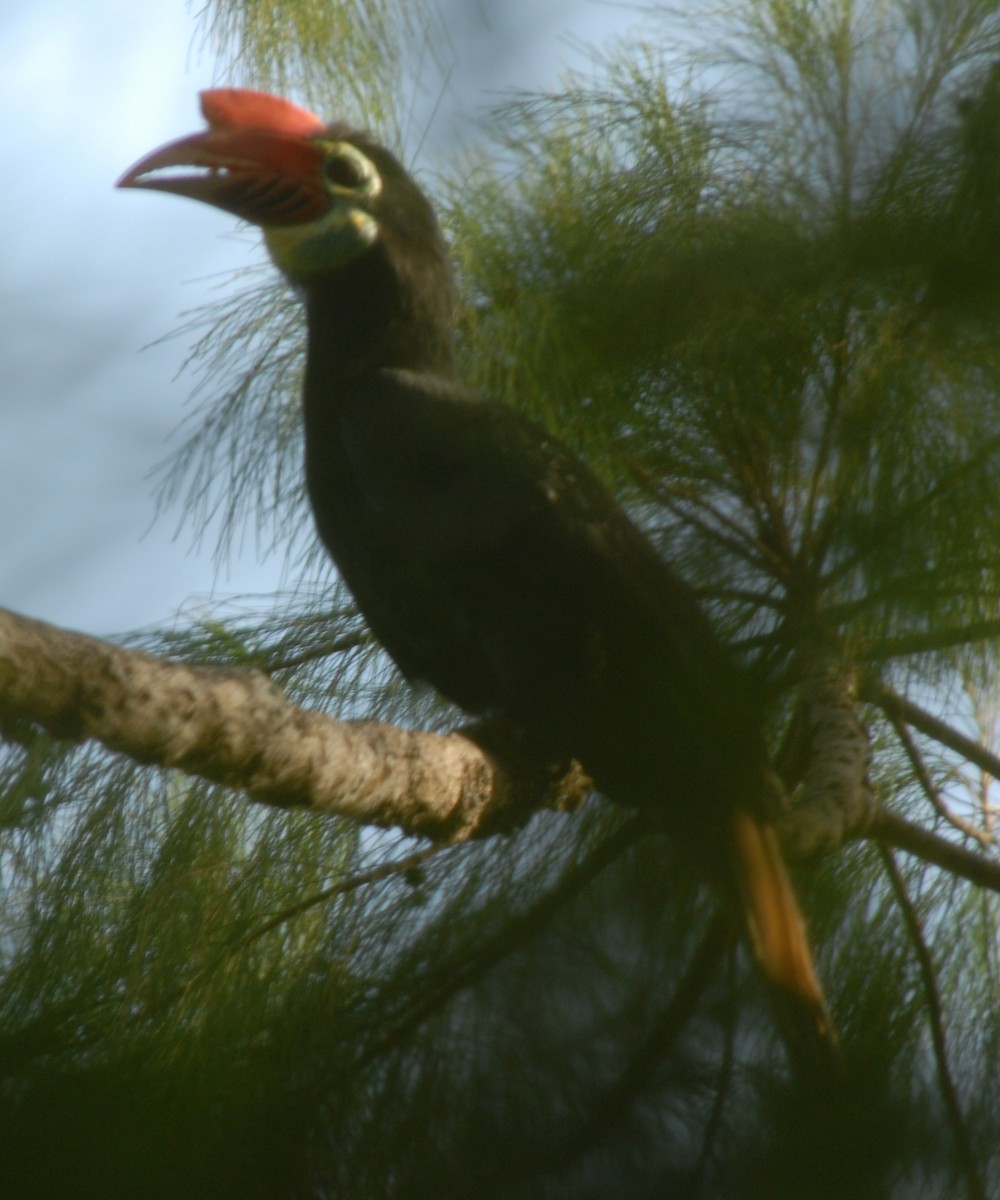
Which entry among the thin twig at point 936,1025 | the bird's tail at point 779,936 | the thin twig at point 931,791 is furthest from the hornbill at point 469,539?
the thin twig at point 931,791

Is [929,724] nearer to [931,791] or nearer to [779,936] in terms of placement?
[931,791]

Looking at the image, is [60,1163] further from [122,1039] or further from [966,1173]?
[966,1173]

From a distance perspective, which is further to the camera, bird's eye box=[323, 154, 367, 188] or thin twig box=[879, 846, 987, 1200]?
bird's eye box=[323, 154, 367, 188]

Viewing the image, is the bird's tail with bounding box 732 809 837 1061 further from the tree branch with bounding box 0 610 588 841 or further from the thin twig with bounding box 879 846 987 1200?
the tree branch with bounding box 0 610 588 841

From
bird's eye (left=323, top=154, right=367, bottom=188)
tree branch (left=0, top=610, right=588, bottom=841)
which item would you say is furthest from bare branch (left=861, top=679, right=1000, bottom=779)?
bird's eye (left=323, top=154, right=367, bottom=188)

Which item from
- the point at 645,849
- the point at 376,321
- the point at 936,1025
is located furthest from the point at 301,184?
the point at 936,1025

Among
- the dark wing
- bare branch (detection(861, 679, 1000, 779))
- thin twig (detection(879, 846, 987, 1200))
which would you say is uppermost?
the dark wing

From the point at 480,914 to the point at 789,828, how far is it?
34 centimetres

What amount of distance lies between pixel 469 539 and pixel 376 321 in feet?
1.18

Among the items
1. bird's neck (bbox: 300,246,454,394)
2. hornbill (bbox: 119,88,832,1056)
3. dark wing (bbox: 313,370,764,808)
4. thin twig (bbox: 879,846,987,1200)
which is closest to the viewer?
thin twig (bbox: 879,846,987,1200)

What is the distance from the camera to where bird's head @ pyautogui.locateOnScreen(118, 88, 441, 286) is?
64.9 inches

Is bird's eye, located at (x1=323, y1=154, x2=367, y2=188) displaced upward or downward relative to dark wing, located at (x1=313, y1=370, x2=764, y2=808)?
upward

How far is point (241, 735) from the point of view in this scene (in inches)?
37.2

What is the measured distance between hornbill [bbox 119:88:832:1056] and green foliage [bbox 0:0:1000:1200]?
66 mm
